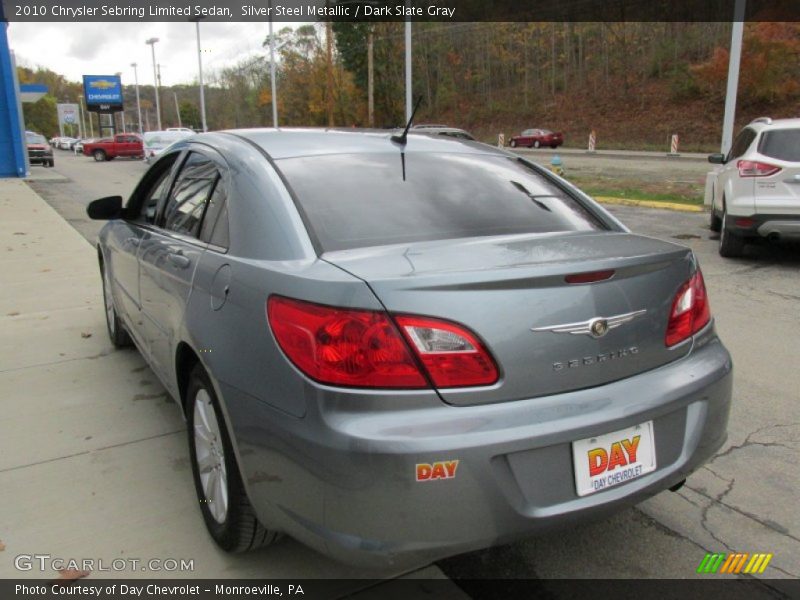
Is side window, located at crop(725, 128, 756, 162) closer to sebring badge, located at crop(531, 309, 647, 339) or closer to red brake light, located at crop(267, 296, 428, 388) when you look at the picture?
sebring badge, located at crop(531, 309, 647, 339)

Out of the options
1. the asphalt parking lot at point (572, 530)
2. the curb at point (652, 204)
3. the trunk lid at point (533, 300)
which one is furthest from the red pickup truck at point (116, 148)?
the trunk lid at point (533, 300)

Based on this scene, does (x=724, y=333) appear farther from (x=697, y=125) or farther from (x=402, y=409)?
(x=697, y=125)

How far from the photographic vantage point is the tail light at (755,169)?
23.8 ft

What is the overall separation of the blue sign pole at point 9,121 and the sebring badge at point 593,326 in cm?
2419

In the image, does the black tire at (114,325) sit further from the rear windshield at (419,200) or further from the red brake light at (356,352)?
the red brake light at (356,352)

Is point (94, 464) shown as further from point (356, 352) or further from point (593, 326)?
point (593, 326)

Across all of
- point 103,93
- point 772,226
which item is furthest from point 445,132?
point 103,93

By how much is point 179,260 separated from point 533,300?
5.46 feet

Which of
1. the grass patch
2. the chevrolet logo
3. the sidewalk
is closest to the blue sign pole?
the grass patch

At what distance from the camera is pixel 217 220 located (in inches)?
111

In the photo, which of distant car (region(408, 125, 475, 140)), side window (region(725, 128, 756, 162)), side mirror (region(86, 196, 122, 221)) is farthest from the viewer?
side window (region(725, 128, 756, 162))

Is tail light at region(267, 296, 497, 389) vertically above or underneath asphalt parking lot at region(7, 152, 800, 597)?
above

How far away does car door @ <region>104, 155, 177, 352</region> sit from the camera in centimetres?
383

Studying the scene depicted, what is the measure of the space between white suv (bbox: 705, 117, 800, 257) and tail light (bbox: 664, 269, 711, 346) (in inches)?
215
